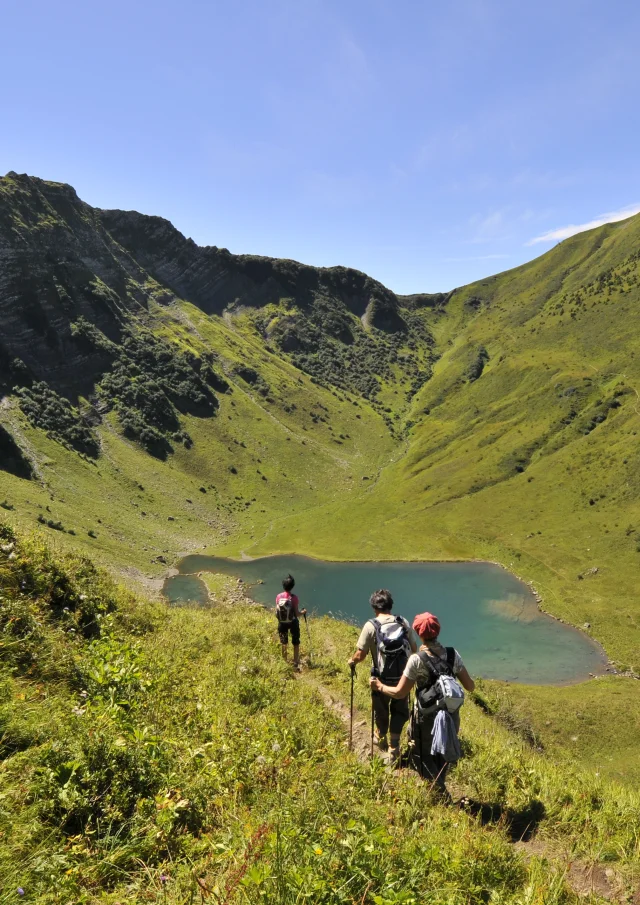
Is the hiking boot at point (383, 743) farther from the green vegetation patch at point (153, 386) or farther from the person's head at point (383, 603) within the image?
the green vegetation patch at point (153, 386)

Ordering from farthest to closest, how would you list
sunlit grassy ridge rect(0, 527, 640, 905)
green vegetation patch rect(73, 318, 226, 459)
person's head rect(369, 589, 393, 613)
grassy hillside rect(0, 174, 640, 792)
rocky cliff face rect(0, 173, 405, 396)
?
1. green vegetation patch rect(73, 318, 226, 459)
2. rocky cliff face rect(0, 173, 405, 396)
3. grassy hillside rect(0, 174, 640, 792)
4. person's head rect(369, 589, 393, 613)
5. sunlit grassy ridge rect(0, 527, 640, 905)

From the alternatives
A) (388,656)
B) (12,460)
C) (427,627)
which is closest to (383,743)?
(388,656)

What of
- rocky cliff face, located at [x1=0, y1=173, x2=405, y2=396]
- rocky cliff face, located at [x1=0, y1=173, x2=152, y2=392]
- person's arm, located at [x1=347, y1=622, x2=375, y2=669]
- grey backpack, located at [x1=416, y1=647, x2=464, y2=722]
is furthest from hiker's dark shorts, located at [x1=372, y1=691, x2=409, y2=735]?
rocky cliff face, located at [x1=0, y1=173, x2=152, y2=392]

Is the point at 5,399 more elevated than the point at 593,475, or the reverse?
the point at 5,399

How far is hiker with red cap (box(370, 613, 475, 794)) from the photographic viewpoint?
6.07 metres

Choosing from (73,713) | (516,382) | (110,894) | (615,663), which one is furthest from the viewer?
(516,382)

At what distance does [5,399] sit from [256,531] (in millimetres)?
79127

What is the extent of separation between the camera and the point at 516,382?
172 meters

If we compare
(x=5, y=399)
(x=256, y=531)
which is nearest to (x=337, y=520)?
(x=256, y=531)

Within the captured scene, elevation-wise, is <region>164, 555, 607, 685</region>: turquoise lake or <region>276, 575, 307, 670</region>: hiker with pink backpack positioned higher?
<region>276, 575, 307, 670</region>: hiker with pink backpack

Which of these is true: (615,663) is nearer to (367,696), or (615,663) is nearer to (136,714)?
(367,696)

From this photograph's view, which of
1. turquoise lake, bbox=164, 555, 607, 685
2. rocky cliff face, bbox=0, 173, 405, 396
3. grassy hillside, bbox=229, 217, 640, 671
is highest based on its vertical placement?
rocky cliff face, bbox=0, 173, 405, 396

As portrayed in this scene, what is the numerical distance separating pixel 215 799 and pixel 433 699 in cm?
317

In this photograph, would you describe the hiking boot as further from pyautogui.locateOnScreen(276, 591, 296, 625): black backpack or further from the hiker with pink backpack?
pyautogui.locateOnScreen(276, 591, 296, 625): black backpack
